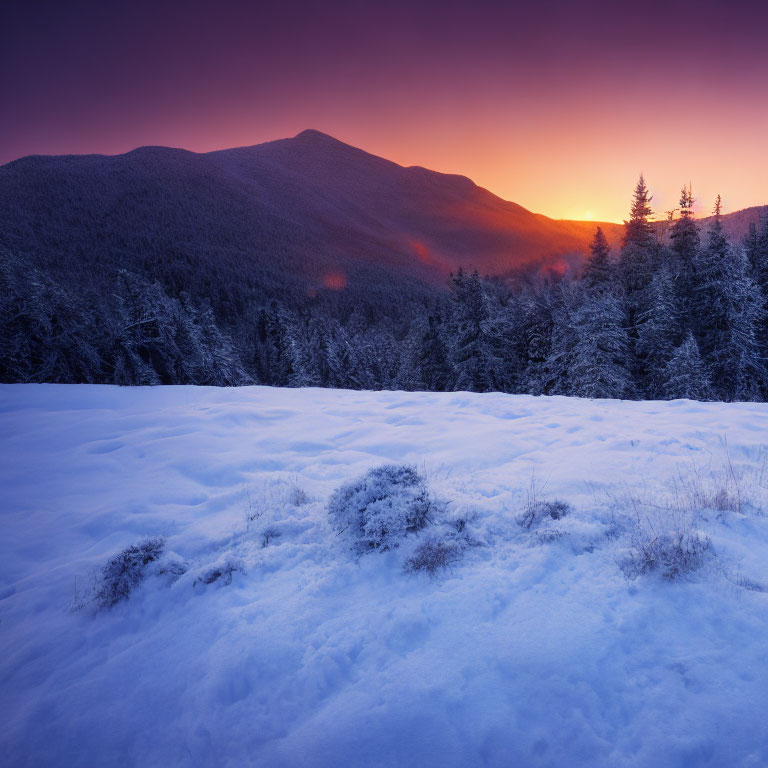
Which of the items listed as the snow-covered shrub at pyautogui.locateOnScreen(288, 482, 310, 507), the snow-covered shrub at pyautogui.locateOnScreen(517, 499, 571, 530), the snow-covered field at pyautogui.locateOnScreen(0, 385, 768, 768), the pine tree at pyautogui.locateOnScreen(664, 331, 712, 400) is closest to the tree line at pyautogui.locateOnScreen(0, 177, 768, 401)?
the pine tree at pyautogui.locateOnScreen(664, 331, 712, 400)

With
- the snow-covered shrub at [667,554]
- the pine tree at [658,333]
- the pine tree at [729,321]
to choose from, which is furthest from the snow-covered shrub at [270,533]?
the pine tree at [729,321]

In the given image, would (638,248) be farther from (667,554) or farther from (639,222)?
(667,554)

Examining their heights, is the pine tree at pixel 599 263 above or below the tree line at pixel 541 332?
above

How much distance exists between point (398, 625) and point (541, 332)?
31.1 metres

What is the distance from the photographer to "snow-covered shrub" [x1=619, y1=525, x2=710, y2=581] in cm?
292

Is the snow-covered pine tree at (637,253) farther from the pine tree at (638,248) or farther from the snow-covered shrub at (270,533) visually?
the snow-covered shrub at (270,533)

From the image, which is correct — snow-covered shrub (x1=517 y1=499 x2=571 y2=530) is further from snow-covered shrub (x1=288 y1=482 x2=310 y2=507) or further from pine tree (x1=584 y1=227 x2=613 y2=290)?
pine tree (x1=584 y1=227 x2=613 y2=290)

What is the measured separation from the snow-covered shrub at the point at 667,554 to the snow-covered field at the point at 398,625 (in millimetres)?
90

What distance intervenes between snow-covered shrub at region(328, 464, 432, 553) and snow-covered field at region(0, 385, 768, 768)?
0.55 ft

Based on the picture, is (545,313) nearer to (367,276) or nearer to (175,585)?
(175,585)

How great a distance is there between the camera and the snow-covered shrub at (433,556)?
334cm

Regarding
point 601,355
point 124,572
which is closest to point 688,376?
point 601,355

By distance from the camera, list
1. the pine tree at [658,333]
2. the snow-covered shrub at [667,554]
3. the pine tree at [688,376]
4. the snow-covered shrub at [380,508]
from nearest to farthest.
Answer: the snow-covered shrub at [667,554], the snow-covered shrub at [380,508], the pine tree at [688,376], the pine tree at [658,333]

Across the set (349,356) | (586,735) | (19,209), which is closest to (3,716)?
(586,735)
